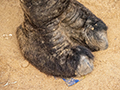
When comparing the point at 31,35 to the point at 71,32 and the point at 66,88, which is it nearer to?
the point at 71,32

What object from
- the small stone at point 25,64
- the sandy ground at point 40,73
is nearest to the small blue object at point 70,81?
the sandy ground at point 40,73

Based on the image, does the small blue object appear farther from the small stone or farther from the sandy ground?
the small stone

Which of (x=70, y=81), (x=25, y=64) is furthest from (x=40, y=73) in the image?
(x=70, y=81)

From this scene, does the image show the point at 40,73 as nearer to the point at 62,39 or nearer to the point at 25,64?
the point at 25,64

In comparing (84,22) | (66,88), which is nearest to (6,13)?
(84,22)

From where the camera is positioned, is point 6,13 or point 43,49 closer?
point 43,49

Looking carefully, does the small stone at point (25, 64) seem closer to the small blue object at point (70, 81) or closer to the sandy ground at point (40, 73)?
the sandy ground at point (40, 73)

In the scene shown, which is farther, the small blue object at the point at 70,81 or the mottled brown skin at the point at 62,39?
the small blue object at the point at 70,81

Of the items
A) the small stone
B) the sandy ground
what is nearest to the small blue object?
the sandy ground
